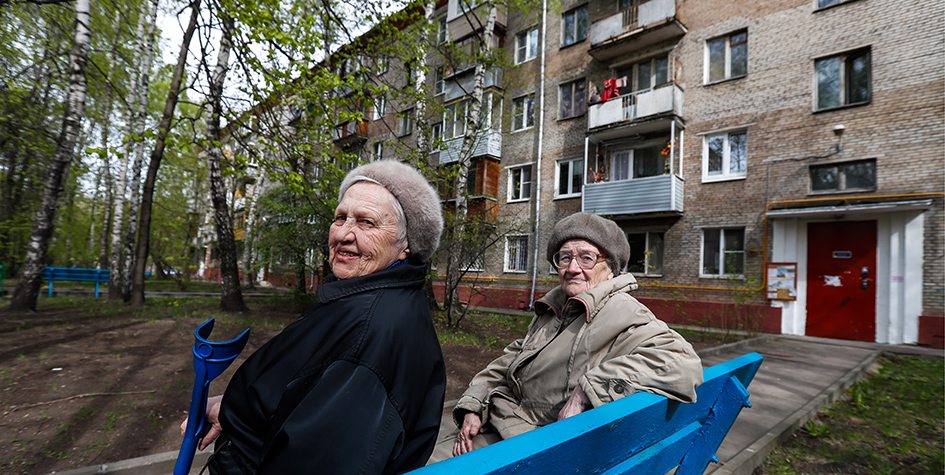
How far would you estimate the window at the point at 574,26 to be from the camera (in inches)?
652

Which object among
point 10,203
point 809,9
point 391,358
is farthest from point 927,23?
point 10,203

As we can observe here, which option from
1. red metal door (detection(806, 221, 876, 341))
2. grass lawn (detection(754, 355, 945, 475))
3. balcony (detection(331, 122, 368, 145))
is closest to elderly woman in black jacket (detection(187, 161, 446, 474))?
grass lawn (detection(754, 355, 945, 475))

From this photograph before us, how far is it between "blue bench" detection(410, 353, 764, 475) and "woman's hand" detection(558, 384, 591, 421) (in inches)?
11.3

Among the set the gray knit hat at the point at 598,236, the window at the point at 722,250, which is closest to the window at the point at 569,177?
the window at the point at 722,250

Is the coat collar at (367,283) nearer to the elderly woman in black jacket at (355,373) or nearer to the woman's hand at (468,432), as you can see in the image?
the elderly woman in black jacket at (355,373)

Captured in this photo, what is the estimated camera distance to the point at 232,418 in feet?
4.17

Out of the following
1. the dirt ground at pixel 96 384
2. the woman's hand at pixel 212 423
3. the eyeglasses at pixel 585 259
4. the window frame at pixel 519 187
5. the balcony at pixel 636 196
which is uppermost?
the window frame at pixel 519 187

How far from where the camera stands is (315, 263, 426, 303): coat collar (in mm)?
1279

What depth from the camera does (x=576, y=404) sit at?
5.66 feet

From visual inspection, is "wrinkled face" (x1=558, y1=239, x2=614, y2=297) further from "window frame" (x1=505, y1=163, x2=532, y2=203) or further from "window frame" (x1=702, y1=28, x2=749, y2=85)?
"window frame" (x1=505, y1=163, x2=532, y2=203)

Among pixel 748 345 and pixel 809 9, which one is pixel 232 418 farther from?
pixel 809 9

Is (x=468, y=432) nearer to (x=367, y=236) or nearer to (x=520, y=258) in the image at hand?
(x=367, y=236)

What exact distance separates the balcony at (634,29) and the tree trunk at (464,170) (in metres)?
6.22

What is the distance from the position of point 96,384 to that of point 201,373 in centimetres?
439
